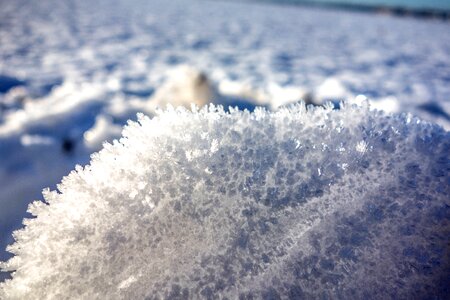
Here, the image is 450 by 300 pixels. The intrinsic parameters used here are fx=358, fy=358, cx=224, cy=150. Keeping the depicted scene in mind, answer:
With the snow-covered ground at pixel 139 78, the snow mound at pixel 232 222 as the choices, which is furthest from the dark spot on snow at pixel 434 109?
the snow mound at pixel 232 222

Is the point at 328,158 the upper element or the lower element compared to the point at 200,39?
upper

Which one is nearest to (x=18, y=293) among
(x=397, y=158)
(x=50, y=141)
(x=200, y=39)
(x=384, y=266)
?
(x=384, y=266)

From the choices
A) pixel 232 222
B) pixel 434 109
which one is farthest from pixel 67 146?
pixel 434 109

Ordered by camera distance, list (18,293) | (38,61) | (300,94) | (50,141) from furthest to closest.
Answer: (38,61), (300,94), (50,141), (18,293)

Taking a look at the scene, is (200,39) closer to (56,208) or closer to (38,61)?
(38,61)

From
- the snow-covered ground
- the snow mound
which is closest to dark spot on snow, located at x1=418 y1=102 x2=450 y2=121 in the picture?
the snow-covered ground

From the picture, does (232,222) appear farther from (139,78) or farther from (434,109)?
(139,78)

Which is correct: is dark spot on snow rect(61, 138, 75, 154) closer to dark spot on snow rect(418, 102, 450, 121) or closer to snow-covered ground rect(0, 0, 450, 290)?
snow-covered ground rect(0, 0, 450, 290)
